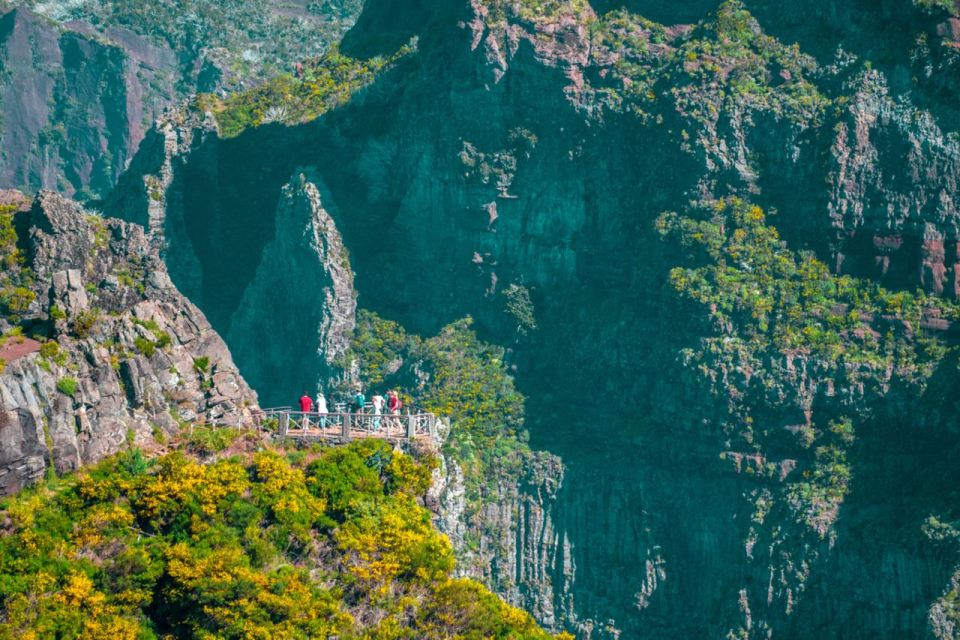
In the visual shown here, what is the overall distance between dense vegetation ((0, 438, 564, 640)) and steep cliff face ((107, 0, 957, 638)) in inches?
1660

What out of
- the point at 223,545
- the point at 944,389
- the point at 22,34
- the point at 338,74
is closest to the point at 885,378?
the point at 944,389

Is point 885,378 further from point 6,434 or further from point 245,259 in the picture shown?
point 6,434

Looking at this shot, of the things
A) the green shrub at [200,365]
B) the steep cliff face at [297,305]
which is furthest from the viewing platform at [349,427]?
the steep cliff face at [297,305]

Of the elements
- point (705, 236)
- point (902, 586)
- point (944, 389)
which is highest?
point (705, 236)

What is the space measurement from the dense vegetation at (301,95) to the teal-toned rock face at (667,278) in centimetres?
51

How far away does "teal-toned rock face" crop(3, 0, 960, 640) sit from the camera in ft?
438

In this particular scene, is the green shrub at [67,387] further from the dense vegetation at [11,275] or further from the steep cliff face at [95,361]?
the dense vegetation at [11,275]

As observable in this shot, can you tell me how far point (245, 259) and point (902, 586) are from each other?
52817 mm

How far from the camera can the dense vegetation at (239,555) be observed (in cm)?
8312

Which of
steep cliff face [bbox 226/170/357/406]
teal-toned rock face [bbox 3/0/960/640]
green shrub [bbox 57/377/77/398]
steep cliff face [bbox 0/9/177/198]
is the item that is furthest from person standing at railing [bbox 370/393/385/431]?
steep cliff face [bbox 0/9/177/198]

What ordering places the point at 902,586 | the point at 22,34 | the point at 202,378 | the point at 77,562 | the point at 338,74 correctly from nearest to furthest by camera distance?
1. the point at 77,562
2. the point at 202,378
3. the point at 902,586
4. the point at 338,74
5. the point at 22,34

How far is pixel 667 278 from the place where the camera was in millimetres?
141875

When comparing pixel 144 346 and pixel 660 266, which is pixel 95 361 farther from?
pixel 660 266

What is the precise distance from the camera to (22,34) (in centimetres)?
18675
